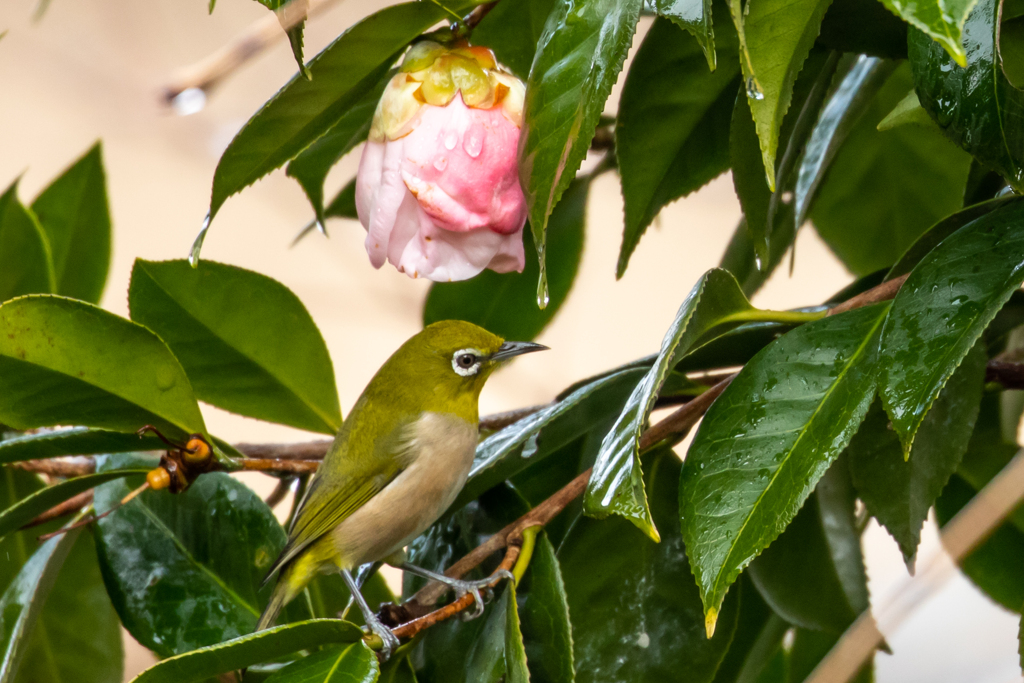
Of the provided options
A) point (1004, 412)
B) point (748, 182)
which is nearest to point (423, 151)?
point (748, 182)

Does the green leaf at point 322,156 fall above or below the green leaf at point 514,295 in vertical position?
above

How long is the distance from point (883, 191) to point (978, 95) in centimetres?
45

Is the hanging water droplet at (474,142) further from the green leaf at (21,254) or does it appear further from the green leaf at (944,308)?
the green leaf at (21,254)

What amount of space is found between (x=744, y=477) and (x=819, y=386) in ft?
0.23

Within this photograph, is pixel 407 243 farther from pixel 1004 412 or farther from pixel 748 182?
pixel 1004 412

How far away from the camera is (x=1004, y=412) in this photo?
72 centimetres

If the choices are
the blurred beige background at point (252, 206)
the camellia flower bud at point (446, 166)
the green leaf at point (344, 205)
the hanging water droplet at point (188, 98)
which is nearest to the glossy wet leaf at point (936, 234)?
the camellia flower bud at point (446, 166)

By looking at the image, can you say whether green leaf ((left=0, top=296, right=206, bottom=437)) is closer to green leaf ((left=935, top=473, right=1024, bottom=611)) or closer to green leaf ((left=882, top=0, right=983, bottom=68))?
green leaf ((left=882, top=0, right=983, bottom=68))

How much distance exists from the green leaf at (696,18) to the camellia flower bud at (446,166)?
0.13 metres

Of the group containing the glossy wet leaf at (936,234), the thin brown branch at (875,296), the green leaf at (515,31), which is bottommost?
the thin brown branch at (875,296)

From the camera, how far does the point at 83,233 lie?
0.96 metres

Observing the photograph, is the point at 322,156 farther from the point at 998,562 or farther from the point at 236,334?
the point at 998,562

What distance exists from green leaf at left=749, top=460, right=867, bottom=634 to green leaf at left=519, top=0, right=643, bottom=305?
0.33 m

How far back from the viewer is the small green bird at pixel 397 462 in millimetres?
729
